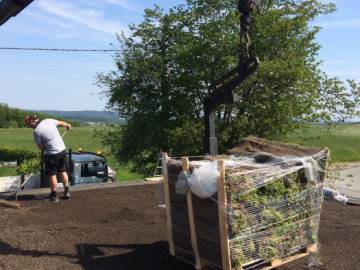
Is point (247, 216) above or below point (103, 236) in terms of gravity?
above

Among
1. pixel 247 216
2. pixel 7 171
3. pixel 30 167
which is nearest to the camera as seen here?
pixel 247 216

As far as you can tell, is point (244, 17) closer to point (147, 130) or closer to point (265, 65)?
point (265, 65)

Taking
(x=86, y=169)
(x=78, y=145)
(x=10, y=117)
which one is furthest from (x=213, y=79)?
(x=10, y=117)

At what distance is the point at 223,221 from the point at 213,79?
901 centimetres

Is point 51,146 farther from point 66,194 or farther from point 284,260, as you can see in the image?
point 284,260

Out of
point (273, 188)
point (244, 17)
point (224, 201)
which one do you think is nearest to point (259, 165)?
point (273, 188)

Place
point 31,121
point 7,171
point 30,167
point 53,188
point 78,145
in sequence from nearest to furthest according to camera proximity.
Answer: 1. point 53,188
2. point 31,121
3. point 30,167
4. point 7,171
5. point 78,145

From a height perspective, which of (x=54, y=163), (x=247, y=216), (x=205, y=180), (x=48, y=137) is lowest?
(x=247, y=216)

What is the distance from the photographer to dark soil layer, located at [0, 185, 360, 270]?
6.15 m

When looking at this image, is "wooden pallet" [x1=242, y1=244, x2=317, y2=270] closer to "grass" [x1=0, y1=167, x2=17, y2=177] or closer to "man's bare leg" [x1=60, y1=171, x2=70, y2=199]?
"man's bare leg" [x1=60, y1=171, x2=70, y2=199]

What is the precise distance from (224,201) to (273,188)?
77 cm

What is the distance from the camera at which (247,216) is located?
17.7ft

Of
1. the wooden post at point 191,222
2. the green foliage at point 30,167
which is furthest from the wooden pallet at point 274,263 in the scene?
the green foliage at point 30,167

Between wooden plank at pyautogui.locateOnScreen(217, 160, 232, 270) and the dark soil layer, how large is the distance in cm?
103
